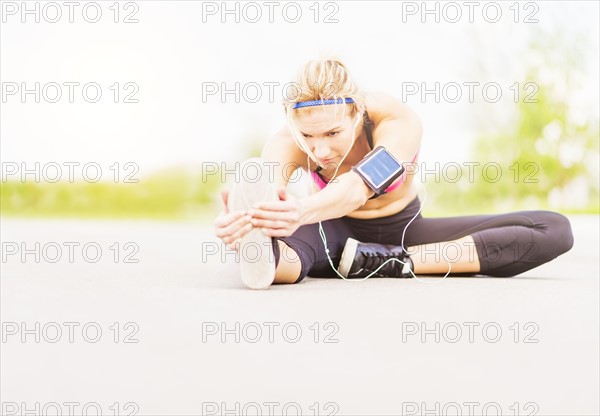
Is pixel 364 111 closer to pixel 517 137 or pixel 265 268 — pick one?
pixel 265 268

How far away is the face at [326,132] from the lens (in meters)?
1.68

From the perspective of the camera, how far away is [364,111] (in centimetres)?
181

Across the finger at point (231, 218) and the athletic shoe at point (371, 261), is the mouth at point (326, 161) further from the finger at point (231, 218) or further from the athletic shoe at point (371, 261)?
the finger at point (231, 218)

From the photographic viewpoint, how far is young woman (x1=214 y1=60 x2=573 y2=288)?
1.49 m

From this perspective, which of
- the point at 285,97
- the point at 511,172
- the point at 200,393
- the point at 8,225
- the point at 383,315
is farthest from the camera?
the point at 511,172

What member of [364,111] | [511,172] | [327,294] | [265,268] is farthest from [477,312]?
[511,172]

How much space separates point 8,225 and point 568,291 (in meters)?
2.75

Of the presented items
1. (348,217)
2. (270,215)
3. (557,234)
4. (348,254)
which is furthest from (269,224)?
(557,234)

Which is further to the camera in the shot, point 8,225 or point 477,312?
point 8,225

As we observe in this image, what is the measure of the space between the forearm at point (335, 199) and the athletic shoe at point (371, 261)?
267 mm

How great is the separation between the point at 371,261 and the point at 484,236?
0.98ft

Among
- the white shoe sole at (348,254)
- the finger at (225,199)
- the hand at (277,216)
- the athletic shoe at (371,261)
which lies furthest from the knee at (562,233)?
the finger at (225,199)

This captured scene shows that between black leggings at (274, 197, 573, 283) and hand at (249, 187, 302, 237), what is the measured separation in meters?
0.35

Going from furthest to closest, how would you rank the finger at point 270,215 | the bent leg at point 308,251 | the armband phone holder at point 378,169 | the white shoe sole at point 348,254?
the white shoe sole at point 348,254 < the bent leg at point 308,251 < the armband phone holder at point 378,169 < the finger at point 270,215
